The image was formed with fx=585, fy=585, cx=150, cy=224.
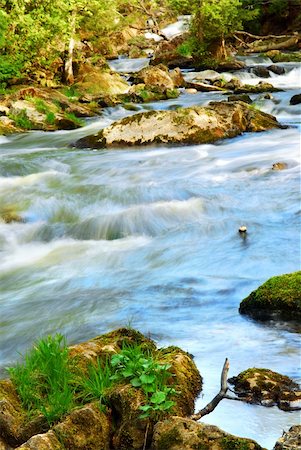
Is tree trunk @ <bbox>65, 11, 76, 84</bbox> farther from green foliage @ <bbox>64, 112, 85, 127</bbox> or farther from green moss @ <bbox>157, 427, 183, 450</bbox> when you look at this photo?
green moss @ <bbox>157, 427, 183, 450</bbox>

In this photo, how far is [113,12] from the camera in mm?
23734

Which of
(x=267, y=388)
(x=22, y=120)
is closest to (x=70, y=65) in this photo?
(x=22, y=120)

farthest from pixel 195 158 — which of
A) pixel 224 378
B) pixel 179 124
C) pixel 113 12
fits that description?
pixel 113 12

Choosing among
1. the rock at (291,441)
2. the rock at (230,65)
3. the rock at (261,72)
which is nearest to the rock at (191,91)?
the rock at (261,72)

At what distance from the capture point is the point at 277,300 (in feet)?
15.3

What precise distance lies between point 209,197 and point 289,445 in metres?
6.90

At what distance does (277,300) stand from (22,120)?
468 inches

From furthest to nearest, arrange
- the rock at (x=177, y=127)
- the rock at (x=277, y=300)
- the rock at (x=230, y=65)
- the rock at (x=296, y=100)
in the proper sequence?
the rock at (x=230, y=65) → the rock at (x=296, y=100) → the rock at (x=177, y=127) → the rock at (x=277, y=300)

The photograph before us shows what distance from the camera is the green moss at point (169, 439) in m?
2.52

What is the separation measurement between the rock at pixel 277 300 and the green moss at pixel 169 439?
2221mm

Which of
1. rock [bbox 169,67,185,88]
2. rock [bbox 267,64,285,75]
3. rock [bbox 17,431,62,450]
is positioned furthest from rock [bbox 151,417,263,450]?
rock [bbox 267,64,285,75]

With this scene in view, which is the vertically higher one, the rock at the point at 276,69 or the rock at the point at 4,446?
the rock at the point at 4,446

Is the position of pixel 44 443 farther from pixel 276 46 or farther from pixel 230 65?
pixel 276 46

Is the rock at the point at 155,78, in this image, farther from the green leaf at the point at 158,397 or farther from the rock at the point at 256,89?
the green leaf at the point at 158,397
